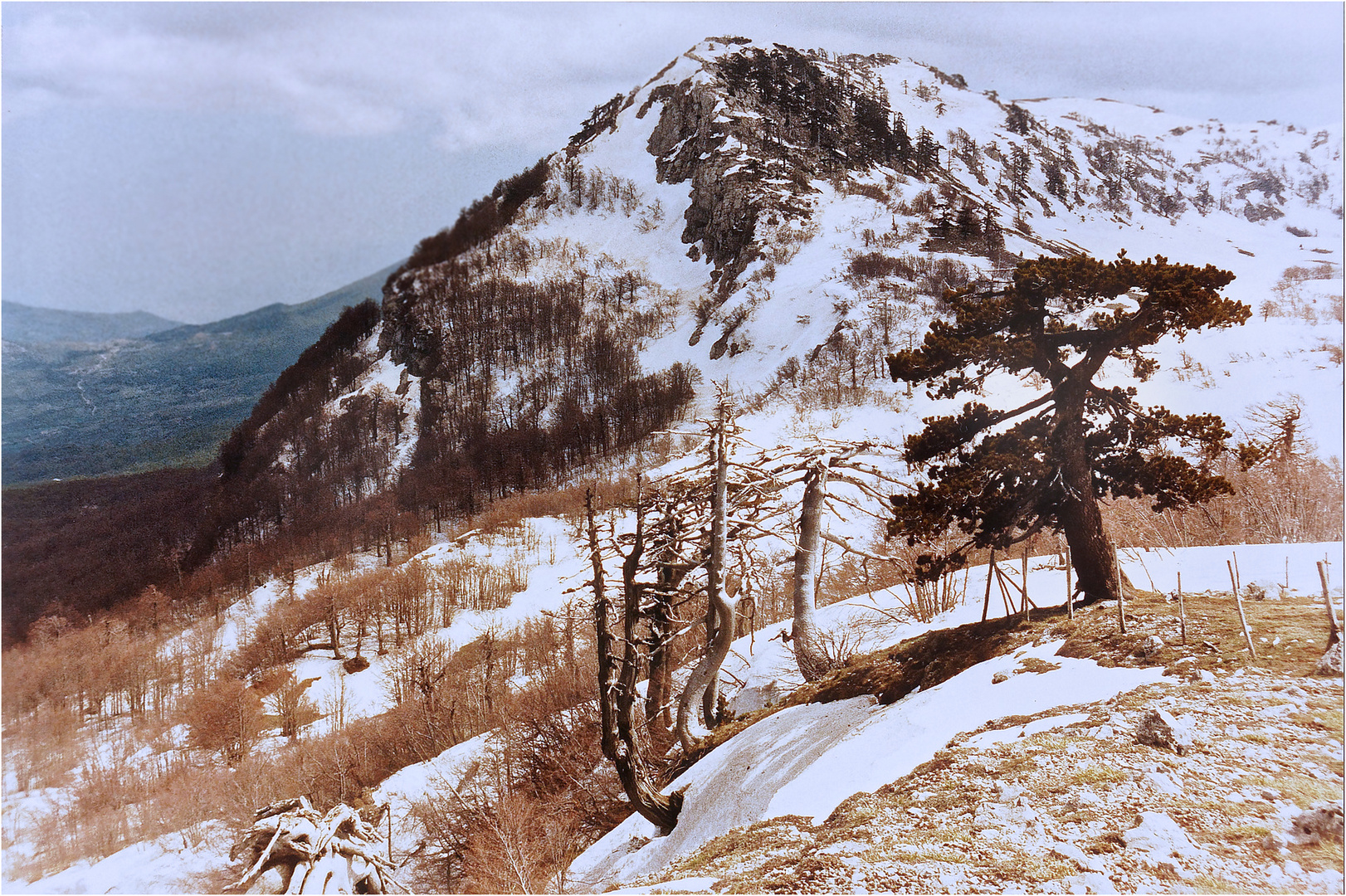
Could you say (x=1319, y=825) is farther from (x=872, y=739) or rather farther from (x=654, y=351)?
(x=654, y=351)

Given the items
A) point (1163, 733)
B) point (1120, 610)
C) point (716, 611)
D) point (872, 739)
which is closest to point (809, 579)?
point (716, 611)

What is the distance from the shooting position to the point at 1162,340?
4484 millimetres

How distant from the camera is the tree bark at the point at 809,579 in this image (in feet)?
16.6

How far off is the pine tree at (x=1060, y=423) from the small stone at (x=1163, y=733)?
49.0 inches

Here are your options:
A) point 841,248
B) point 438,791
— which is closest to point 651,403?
point 841,248

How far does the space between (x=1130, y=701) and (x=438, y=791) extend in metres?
5.04

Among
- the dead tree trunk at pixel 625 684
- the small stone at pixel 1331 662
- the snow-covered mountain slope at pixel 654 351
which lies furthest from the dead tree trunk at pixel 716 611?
the small stone at pixel 1331 662

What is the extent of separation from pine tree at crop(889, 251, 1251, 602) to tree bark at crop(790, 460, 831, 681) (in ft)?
2.86

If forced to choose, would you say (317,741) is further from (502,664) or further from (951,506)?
(951,506)

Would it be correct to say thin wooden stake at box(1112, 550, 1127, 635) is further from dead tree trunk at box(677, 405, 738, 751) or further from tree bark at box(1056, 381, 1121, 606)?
dead tree trunk at box(677, 405, 738, 751)

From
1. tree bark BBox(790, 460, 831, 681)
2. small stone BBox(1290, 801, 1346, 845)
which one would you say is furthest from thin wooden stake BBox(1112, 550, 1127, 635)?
tree bark BBox(790, 460, 831, 681)

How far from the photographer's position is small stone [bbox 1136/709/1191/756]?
2922mm

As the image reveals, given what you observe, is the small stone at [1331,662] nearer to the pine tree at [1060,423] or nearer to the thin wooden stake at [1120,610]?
the thin wooden stake at [1120,610]

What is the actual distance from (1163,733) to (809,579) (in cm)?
246
